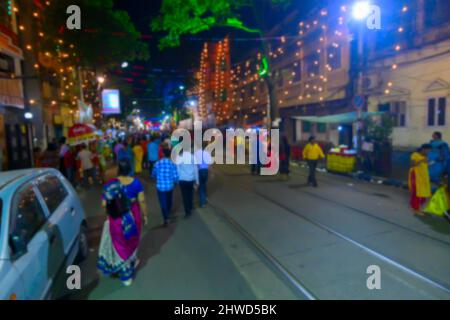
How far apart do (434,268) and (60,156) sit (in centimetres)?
1128

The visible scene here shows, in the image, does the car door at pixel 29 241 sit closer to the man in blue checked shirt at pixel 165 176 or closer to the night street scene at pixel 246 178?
the night street scene at pixel 246 178

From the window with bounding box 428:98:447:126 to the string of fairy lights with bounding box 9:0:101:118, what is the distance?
55.6 feet

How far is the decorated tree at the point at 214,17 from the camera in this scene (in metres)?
17.4

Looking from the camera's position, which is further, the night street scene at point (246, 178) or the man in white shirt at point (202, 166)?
the man in white shirt at point (202, 166)

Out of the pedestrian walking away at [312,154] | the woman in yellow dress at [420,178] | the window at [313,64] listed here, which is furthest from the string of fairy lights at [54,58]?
the window at [313,64]

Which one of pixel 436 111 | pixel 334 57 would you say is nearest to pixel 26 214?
pixel 436 111

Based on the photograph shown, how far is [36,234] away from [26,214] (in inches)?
10.1

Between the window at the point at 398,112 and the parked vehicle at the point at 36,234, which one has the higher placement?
the window at the point at 398,112

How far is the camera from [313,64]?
872 inches

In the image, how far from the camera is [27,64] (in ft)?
54.1

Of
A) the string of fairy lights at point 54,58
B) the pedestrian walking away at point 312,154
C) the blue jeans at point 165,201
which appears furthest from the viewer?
the string of fairy lights at point 54,58

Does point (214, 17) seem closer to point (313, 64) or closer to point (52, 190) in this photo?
point (313, 64)

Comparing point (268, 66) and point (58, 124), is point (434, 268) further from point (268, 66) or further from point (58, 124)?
point (58, 124)

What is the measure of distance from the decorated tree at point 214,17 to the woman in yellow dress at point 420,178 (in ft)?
35.4
